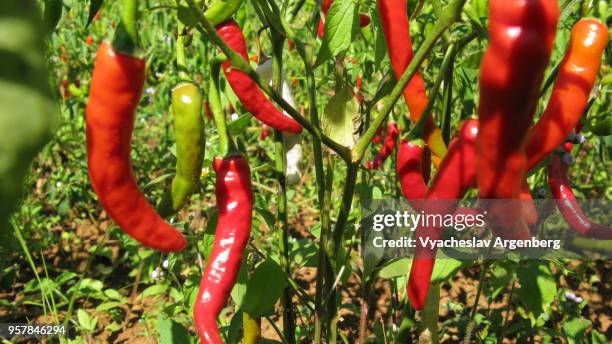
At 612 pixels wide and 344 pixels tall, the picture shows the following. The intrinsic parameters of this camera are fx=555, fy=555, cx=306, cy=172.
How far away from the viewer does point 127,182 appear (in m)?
0.94

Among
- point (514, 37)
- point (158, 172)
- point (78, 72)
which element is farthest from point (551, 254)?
point (78, 72)

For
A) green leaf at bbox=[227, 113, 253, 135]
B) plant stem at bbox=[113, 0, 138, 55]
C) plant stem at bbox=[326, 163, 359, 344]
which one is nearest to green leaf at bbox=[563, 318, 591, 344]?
plant stem at bbox=[326, 163, 359, 344]

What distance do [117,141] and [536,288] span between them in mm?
1113

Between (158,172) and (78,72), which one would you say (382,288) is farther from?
(78,72)

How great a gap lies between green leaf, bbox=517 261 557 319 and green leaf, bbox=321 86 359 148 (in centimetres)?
59

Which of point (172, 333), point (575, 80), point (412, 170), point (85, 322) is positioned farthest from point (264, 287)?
point (85, 322)

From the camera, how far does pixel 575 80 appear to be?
0.95m

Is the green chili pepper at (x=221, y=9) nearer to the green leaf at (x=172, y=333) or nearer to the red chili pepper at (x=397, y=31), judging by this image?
the red chili pepper at (x=397, y=31)

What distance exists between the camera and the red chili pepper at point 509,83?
586 mm

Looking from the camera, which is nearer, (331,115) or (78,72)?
(331,115)

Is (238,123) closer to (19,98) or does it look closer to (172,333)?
(172,333)

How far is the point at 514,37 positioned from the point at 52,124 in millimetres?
476

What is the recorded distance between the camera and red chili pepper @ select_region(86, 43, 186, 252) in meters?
0.84

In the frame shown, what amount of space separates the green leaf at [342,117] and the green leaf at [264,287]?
334mm
